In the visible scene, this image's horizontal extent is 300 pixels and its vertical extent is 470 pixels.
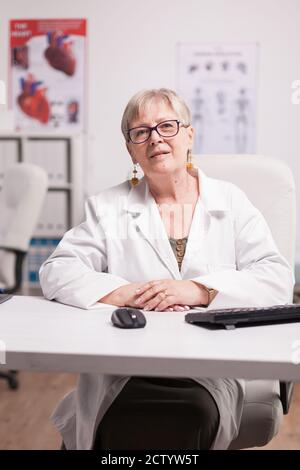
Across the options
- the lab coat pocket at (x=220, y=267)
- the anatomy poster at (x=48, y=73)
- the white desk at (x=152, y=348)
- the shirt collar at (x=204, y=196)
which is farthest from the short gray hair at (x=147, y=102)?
the anatomy poster at (x=48, y=73)

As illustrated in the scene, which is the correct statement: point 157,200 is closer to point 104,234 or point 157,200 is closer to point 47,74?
point 104,234

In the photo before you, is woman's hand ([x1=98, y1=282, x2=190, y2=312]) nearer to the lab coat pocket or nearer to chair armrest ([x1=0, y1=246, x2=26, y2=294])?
the lab coat pocket

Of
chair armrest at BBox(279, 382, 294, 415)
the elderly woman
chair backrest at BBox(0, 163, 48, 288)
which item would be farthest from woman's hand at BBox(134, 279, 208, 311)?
chair backrest at BBox(0, 163, 48, 288)

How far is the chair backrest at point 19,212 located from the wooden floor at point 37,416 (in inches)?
19.8

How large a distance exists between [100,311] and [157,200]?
444 mm

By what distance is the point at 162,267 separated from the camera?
4.82ft

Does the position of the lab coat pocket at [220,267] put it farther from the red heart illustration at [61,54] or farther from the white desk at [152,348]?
the red heart illustration at [61,54]

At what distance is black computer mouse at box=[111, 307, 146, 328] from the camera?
1.03 m

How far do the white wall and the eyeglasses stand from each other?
2.07 m

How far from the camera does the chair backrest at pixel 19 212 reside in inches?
103

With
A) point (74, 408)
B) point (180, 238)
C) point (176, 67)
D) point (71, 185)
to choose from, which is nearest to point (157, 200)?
point (180, 238)

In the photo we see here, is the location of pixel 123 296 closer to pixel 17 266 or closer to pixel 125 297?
pixel 125 297
